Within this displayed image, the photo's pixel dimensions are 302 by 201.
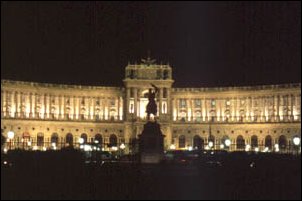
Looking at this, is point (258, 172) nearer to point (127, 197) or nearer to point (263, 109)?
point (127, 197)

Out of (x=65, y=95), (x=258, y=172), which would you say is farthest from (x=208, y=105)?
(x=258, y=172)

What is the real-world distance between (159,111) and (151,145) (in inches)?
2749

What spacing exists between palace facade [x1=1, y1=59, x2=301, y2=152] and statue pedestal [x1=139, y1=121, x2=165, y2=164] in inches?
2456

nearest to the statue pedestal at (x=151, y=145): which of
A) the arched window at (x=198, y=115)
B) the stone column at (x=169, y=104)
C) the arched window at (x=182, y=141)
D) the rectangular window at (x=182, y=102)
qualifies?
the stone column at (x=169, y=104)

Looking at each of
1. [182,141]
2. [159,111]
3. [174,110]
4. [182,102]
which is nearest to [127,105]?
[159,111]

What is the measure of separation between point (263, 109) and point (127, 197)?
9479cm

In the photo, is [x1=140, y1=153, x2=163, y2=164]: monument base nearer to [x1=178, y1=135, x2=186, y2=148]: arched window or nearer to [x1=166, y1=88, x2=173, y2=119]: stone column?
[x1=166, y1=88, x2=173, y2=119]: stone column

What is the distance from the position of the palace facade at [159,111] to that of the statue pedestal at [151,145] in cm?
6238

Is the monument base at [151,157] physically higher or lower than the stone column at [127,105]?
lower

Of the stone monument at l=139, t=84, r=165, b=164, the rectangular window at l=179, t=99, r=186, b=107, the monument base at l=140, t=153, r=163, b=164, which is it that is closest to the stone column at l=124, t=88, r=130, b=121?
the rectangular window at l=179, t=99, r=186, b=107

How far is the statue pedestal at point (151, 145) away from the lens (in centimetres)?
5519

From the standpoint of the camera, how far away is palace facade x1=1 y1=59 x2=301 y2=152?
120m

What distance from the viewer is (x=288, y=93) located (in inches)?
4734

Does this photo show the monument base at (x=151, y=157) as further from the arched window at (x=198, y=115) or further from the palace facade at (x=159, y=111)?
the arched window at (x=198, y=115)
